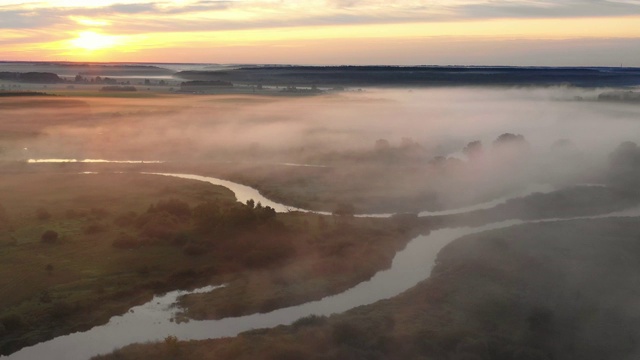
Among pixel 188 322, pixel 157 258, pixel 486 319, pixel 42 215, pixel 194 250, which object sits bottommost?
pixel 188 322

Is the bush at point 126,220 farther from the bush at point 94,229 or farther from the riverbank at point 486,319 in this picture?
the riverbank at point 486,319

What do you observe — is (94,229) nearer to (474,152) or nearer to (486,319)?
(486,319)

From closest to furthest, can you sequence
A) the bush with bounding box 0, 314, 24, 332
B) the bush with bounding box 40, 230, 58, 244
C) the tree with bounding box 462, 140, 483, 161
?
the bush with bounding box 0, 314, 24, 332
the bush with bounding box 40, 230, 58, 244
the tree with bounding box 462, 140, 483, 161

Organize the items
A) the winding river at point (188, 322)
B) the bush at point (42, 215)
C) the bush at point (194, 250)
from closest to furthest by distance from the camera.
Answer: the winding river at point (188, 322)
the bush at point (194, 250)
the bush at point (42, 215)

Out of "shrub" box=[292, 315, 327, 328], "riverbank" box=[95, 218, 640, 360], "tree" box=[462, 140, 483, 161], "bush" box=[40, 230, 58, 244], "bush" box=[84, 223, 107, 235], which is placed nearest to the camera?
"riverbank" box=[95, 218, 640, 360]

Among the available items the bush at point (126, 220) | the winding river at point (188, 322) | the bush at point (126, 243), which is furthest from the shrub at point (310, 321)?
the bush at point (126, 220)

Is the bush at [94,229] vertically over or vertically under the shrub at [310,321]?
over

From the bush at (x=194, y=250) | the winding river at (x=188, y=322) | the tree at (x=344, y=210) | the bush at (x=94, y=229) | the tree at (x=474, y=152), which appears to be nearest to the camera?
the winding river at (x=188, y=322)

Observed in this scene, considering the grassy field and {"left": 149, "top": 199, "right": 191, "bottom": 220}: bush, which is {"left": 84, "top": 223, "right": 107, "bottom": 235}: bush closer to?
the grassy field

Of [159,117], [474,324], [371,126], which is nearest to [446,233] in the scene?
[474,324]

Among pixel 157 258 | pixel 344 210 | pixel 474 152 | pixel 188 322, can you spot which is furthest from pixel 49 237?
pixel 474 152

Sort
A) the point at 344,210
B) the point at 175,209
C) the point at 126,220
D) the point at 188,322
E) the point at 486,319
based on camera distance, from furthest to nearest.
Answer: the point at 344,210 → the point at 175,209 → the point at 126,220 → the point at 188,322 → the point at 486,319

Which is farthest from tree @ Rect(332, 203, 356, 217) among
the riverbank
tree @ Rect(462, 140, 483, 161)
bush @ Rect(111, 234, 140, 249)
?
tree @ Rect(462, 140, 483, 161)
